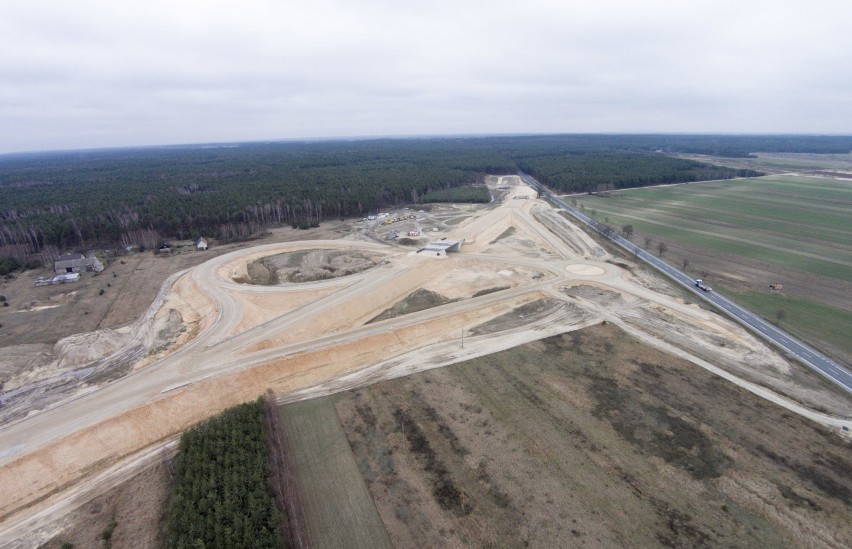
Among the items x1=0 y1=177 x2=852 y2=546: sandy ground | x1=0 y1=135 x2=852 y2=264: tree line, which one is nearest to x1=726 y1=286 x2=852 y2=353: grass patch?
x1=0 y1=177 x2=852 y2=546: sandy ground

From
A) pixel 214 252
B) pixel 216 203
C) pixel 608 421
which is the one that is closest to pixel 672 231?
pixel 608 421

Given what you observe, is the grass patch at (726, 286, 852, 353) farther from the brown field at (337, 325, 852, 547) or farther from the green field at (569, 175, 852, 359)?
the brown field at (337, 325, 852, 547)

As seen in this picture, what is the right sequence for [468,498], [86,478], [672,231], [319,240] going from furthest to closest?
[672,231]
[319,240]
[86,478]
[468,498]

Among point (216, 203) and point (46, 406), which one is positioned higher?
point (216, 203)

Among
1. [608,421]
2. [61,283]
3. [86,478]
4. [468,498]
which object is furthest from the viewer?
[61,283]

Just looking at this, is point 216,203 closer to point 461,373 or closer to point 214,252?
point 214,252
